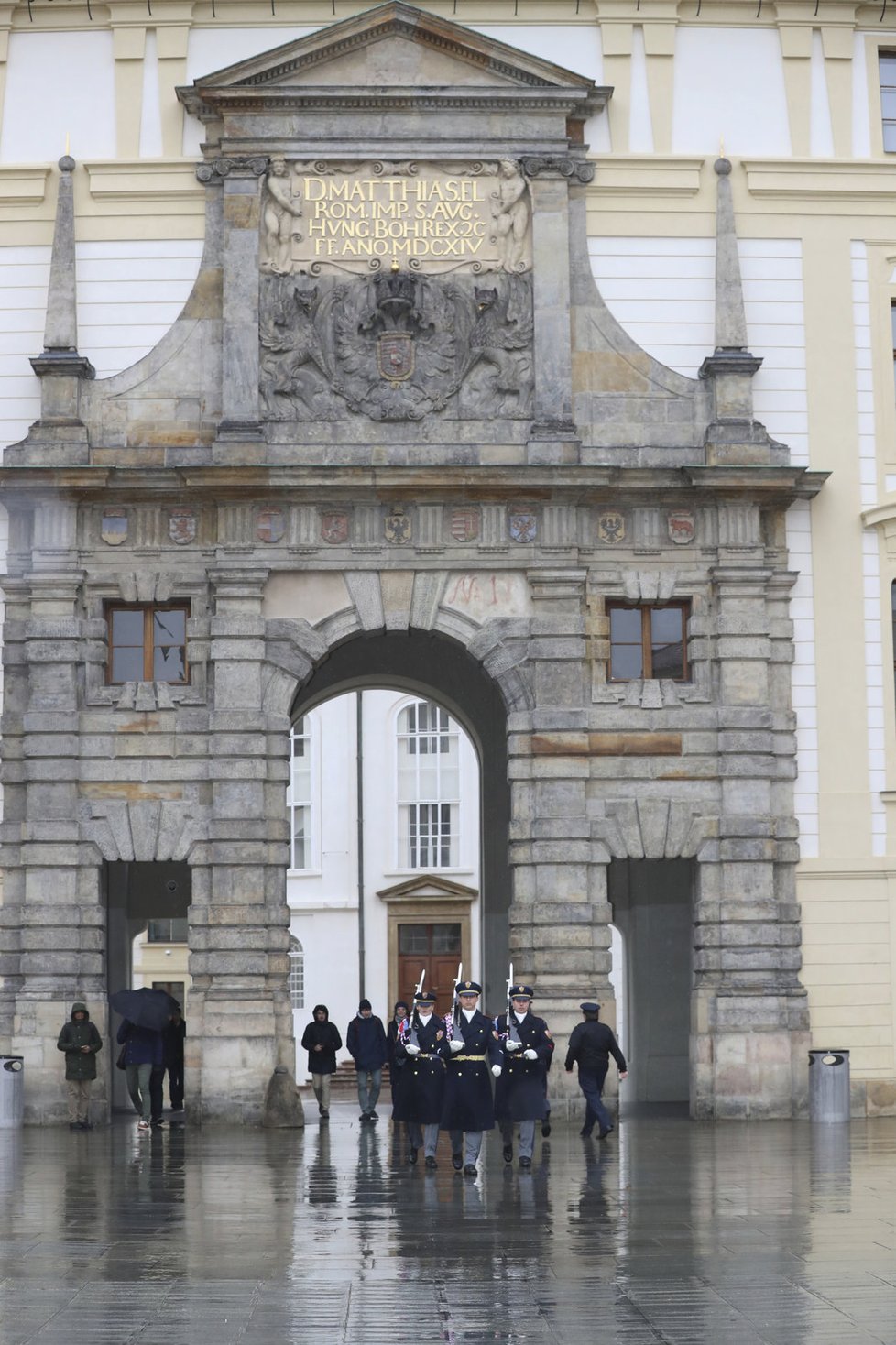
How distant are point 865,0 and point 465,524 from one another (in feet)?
33.5

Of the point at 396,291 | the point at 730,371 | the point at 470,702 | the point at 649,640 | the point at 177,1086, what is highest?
the point at 396,291

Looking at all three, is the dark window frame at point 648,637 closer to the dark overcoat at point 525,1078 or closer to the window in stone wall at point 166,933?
the dark overcoat at point 525,1078

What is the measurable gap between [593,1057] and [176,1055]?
27.2 ft

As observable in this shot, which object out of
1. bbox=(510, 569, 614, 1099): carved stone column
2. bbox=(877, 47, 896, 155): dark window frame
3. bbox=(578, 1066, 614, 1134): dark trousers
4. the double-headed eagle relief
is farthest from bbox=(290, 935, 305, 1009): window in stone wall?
bbox=(578, 1066, 614, 1134): dark trousers

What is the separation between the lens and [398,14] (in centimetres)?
3142

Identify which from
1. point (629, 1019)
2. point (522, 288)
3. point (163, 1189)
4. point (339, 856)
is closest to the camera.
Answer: point (163, 1189)

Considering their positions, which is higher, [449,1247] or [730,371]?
[730,371]

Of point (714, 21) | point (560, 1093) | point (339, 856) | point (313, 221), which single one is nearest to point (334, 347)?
point (313, 221)

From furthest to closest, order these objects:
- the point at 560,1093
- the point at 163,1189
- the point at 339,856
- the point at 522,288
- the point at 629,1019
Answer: the point at 339,856 < the point at 629,1019 < the point at 522,288 < the point at 560,1093 < the point at 163,1189

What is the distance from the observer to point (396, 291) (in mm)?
31062

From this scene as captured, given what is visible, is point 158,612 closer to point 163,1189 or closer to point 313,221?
point 313,221

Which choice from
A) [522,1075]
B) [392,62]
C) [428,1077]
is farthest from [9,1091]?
[392,62]

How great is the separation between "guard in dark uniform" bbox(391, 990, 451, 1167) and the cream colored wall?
9.67m

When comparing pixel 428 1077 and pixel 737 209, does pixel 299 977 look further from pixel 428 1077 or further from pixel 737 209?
pixel 428 1077
